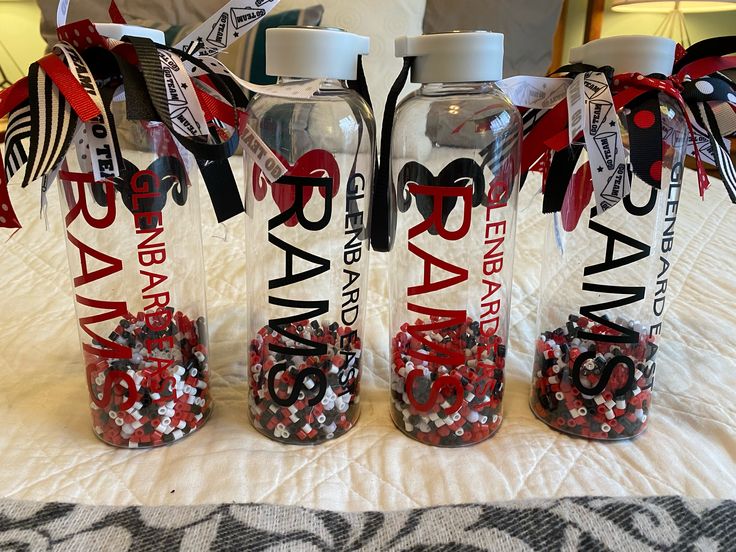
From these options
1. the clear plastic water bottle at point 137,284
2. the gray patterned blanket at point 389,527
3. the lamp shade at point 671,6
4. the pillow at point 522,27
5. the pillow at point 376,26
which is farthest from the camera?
the lamp shade at point 671,6

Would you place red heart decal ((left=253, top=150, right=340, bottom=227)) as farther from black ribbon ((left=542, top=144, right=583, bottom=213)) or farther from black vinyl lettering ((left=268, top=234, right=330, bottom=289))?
black ribbon ((left=542, top=144, right=583, bottom=213))

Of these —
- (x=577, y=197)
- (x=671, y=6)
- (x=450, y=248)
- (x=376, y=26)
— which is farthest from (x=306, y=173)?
(x=671, y=6)

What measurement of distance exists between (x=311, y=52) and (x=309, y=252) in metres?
0.16

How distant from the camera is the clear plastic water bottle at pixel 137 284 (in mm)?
496

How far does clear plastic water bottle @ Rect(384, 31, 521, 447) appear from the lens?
500 mm

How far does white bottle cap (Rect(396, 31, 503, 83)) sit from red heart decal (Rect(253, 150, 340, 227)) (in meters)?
0.10

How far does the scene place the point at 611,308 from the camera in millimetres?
556

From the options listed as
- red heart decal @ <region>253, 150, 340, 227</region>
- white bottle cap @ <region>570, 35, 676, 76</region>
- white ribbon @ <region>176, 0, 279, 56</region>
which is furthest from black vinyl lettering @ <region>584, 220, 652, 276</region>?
white ribbon @ <region>176, 0, 279, 56</region>

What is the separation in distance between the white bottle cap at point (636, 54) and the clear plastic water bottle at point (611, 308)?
0.8 inches

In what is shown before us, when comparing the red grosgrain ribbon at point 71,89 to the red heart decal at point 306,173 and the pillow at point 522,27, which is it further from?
the pillow at point 522,27

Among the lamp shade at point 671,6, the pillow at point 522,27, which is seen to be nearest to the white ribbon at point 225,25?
the pillow at point 522,27

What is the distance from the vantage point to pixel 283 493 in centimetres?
47

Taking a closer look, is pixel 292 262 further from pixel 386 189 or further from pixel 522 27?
pixel 522 27

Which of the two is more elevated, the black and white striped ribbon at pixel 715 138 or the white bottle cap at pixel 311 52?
the white bottle cap at pixel 311 52
